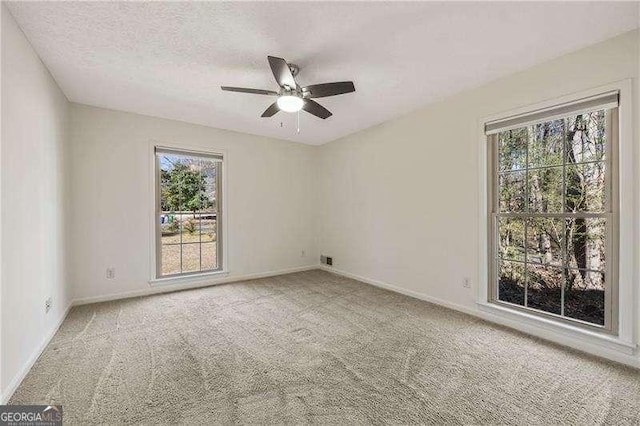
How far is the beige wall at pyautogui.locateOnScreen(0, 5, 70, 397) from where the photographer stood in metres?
1.71

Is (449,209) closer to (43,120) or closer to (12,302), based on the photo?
(12,302)

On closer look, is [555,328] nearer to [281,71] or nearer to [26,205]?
[281,71]

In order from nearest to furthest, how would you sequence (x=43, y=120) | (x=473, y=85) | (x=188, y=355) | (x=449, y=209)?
(x=188, y=355)
(x=43, y=120)
(x=473, y=85)
(x=449, y=209)

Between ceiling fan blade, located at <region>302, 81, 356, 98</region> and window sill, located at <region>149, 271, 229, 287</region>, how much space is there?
312cm

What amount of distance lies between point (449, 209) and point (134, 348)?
3419 millimetres

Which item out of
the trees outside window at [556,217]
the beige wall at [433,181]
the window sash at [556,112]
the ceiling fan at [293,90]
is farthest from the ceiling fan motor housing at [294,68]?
the trees outside window at [556,217]

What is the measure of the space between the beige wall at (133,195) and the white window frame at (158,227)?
0.12 feet

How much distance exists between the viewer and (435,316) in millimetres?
2959

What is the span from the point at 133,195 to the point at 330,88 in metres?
3.02

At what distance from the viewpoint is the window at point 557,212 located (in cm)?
221

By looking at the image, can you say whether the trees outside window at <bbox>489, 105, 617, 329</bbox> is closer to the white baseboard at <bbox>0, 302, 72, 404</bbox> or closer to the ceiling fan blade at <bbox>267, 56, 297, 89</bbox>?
the ceiling fan blade at <bbox>267, 56, 297, 89</bbox>

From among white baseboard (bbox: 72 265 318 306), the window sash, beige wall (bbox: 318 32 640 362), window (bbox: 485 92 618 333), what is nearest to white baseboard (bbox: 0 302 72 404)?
white baseboard (bbox: 72 265 318 306)

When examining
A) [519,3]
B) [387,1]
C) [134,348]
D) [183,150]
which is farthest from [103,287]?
[519,3]

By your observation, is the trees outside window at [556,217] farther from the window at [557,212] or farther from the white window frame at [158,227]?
the white window frame at [158,227]
